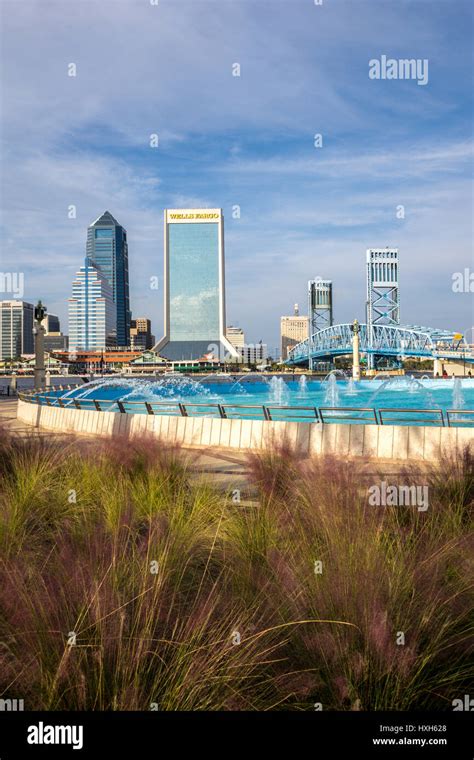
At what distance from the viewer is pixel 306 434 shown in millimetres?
12859

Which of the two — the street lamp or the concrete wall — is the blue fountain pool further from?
the street lamp

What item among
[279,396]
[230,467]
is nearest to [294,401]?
[279,396]

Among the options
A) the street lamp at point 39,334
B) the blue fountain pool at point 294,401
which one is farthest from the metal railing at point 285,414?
the street lamp at point 39,334

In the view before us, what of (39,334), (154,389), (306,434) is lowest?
(154,389)

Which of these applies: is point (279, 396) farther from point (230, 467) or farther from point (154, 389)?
point (230, 467)

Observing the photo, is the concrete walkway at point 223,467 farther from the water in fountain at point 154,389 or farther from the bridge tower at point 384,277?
the bridge tower at point 384,277

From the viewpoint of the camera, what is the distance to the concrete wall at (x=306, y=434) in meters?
11.6

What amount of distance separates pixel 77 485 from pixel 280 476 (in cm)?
238

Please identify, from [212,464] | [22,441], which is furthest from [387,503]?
[212,464]

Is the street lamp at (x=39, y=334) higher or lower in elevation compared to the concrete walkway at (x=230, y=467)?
higher

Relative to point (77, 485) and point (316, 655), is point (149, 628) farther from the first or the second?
point (77, 485)

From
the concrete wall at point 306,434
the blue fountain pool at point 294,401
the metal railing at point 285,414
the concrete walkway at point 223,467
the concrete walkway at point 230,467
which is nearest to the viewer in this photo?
the concrete walkway at point 230,467

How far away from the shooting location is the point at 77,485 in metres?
6.49

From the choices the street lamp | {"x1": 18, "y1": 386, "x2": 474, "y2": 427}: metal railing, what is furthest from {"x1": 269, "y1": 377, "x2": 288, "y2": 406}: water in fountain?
the street lamp
